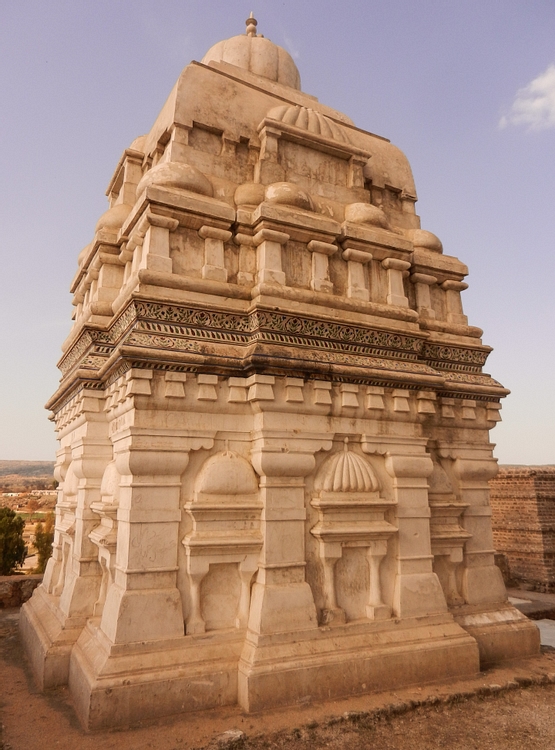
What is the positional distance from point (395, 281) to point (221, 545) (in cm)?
462

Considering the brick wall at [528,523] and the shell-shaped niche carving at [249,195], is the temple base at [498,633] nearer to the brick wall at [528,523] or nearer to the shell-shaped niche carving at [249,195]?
the shell-shaped niche carving at [249,195]

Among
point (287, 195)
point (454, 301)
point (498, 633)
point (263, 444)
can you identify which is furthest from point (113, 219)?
point (498, 633)

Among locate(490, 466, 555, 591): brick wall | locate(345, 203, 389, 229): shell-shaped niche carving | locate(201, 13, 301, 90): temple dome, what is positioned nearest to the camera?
locate(345, 203, 389, 229): shell-shaped niche carving

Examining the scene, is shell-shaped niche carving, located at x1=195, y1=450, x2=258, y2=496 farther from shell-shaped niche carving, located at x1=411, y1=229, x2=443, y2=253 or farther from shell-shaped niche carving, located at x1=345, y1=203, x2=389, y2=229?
shell-shaped niche carving, located at x1=411, y1=229, x2=443, y2=253

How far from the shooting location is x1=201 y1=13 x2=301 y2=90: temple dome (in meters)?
10.6

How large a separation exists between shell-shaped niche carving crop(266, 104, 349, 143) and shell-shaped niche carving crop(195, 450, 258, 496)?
5354 millimetres

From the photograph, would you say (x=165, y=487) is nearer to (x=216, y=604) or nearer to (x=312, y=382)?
(x=216, y=604)

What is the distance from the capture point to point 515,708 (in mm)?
5957

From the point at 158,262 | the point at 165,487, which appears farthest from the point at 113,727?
the point at 158,262

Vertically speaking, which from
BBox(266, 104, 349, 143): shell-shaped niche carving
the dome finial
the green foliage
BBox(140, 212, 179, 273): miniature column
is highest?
the dome finial

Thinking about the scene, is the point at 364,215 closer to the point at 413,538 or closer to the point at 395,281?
the point at 395,281

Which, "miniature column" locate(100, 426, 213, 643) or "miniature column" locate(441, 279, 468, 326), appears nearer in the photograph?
"miniature column" locate(100, 426, 213, 643)

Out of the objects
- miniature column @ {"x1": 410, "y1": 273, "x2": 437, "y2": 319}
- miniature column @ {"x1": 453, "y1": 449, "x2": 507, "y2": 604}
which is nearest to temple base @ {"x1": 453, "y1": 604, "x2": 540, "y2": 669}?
miniature column @ {"x1": 453, "y1": 449, "x2": 507, "y2": 604}

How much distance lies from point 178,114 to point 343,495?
5.88 meters
